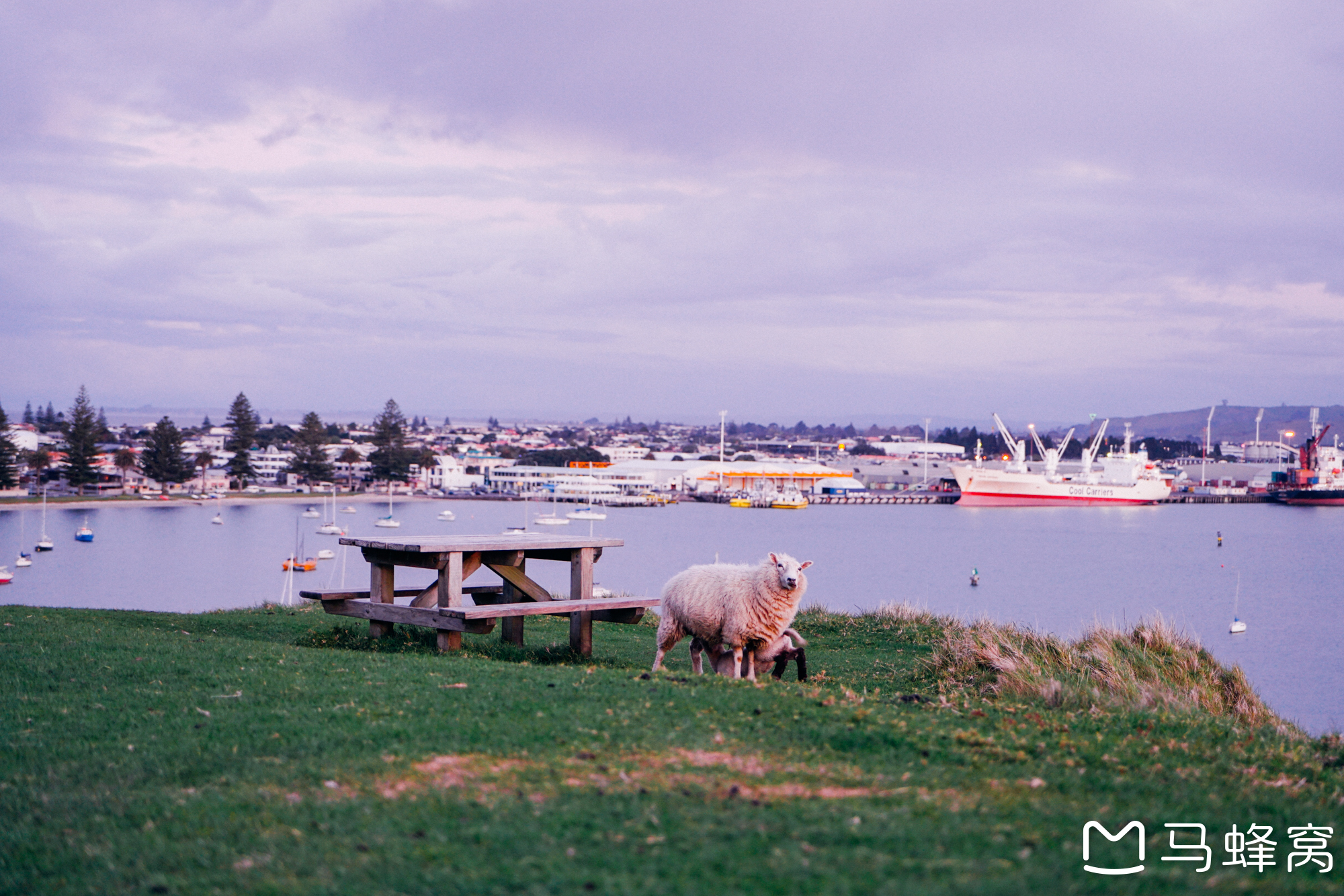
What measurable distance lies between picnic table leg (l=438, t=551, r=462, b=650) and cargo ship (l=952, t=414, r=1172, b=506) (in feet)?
437

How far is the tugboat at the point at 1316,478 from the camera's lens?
462 feet

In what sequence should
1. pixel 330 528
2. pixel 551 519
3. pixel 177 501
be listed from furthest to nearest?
pixel 177 501 < pixel 551 519 < pixel 330 528

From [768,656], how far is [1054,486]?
5463 inches

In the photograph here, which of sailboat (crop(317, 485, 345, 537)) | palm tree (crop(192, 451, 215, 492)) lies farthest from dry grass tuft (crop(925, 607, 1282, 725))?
palm tree (crop(192, 451, 215, 492))

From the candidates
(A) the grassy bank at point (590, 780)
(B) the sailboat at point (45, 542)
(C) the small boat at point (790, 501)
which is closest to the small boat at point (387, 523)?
(B) the sailboat at point (45, 542)

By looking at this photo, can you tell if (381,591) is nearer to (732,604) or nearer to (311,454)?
(732,604)

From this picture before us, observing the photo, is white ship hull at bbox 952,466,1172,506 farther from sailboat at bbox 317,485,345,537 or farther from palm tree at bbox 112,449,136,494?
palm tree at bbox 112,449,136,494

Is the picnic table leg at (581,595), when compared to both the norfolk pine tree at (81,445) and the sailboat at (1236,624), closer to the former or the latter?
the sailboat at (1236,624)

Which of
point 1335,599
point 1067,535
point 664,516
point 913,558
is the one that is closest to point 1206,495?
point 1067,535

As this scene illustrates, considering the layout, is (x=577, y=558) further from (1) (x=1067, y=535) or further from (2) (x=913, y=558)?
(1) (x=1067, y=535)

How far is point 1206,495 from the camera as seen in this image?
506 feet

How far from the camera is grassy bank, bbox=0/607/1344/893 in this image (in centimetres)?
363

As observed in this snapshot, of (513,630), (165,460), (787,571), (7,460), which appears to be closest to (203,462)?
(165,460)

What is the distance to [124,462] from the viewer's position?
123m
